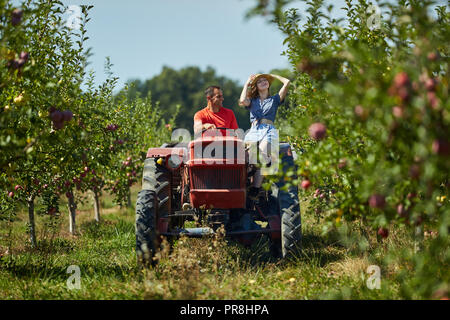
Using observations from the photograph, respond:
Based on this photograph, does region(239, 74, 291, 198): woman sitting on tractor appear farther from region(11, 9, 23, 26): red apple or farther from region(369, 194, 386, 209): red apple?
region(11, 9, 23, 26): red apple

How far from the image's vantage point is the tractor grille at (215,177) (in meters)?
4.27

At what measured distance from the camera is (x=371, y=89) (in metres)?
2.09

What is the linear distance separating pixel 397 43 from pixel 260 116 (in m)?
2.50

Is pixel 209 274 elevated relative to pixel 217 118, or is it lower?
lower

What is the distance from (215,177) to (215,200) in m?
0.23

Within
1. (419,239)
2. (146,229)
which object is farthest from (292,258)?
(146,229)

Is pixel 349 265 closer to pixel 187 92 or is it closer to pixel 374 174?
pixel 374 174

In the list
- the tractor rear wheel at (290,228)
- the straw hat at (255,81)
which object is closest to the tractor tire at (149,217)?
the tractor rear wheel at (290,228)

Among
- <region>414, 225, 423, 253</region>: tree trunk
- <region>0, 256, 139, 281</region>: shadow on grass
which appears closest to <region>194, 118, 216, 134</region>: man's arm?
<region>0, 256, 139, 281</region>: shadow on grass

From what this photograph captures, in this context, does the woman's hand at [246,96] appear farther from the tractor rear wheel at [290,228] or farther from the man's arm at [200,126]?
the tractor rear wheel at [290,228]

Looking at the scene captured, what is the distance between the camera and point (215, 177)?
4285 mm

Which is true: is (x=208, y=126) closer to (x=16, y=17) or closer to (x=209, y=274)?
(x=209, y=274)

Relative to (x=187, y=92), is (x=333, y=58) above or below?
below

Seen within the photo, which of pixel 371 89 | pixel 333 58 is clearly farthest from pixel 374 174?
pixel 333 58
